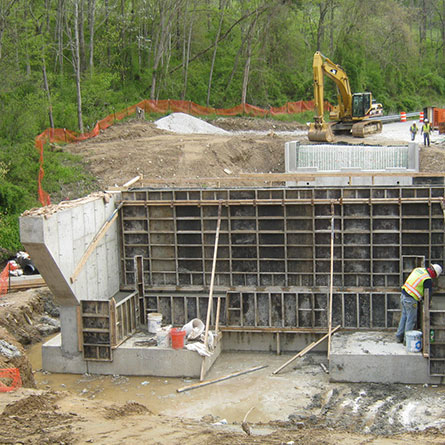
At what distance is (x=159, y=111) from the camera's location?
4341 cm

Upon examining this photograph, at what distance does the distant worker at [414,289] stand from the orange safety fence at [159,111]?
16.2m

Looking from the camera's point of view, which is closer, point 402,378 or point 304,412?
point 304,412

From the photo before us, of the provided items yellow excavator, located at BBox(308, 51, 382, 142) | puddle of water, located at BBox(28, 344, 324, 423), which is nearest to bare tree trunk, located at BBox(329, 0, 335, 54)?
yellow excavator, located at BBox(308, 51, 382, 142)

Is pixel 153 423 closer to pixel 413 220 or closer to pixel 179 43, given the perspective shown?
pixel 413 220

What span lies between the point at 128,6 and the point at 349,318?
40369 mm

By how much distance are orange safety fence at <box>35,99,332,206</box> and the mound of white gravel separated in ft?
8.95

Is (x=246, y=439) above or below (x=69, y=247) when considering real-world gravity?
below

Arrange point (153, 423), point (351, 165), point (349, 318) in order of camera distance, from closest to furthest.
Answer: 1. point (153, 423)
2. point (349, 318)
3. point (351, 165)

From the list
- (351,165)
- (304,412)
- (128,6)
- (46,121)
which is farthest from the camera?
(128,6)

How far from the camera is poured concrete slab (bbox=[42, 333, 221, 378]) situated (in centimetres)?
1523

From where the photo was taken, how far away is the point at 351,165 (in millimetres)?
29766

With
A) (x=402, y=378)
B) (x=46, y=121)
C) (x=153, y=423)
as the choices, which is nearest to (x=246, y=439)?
(x=153, y=423)

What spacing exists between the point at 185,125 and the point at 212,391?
27.4 metres

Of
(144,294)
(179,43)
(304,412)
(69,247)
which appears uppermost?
(179,43)
